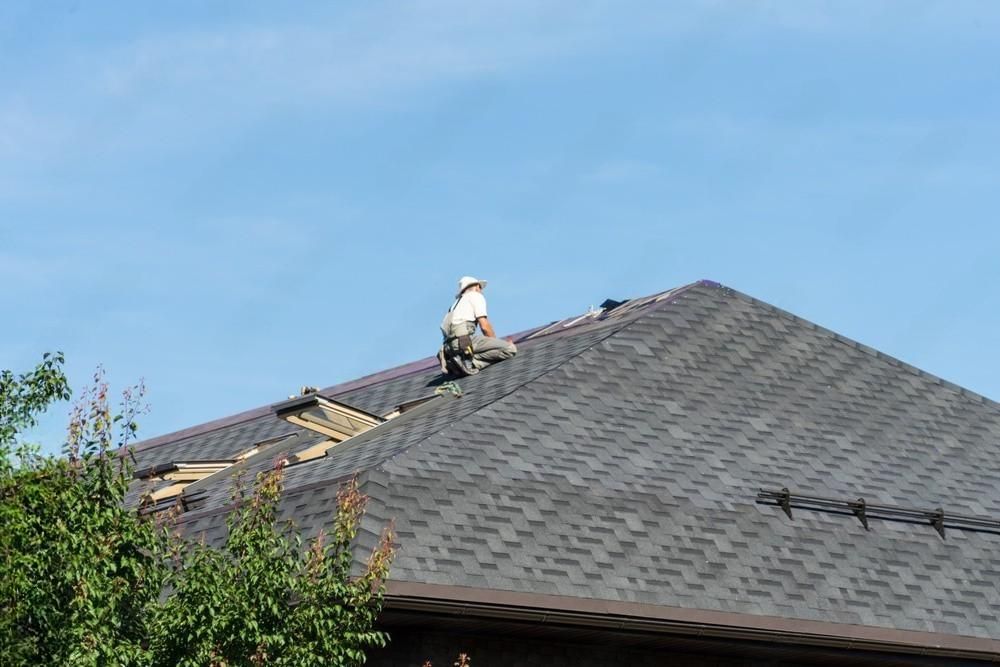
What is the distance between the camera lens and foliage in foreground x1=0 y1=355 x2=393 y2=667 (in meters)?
11.4

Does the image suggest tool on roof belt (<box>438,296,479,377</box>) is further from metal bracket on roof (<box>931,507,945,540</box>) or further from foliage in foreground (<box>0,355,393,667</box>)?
foliage in foreground (<box>0,355,393,667</box>)

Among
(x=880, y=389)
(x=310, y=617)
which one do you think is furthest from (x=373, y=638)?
(x=880, y=389)

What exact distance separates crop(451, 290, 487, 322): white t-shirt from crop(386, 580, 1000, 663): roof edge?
20.9 ft

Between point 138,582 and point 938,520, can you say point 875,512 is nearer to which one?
point 938,520

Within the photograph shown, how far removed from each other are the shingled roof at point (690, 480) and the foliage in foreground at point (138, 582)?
2.24 m

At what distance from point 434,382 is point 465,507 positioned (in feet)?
20.4

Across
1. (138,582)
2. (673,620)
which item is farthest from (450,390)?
(138,582)

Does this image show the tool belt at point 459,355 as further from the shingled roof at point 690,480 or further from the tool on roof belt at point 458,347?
the shingled roof at point 690,480

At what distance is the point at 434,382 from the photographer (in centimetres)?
2205

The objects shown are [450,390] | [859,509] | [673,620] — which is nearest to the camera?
[673,620]

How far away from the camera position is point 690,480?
17.7 meters

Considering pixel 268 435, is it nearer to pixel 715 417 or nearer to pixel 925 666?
pixel 715 417

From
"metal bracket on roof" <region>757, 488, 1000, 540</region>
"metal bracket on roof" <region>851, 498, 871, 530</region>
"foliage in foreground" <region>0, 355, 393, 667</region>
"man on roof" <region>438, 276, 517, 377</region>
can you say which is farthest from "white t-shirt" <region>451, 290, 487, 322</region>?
"foliage in foreground" <region>0, 355, 393, 667</region>

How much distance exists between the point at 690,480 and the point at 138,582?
7.20 meters
